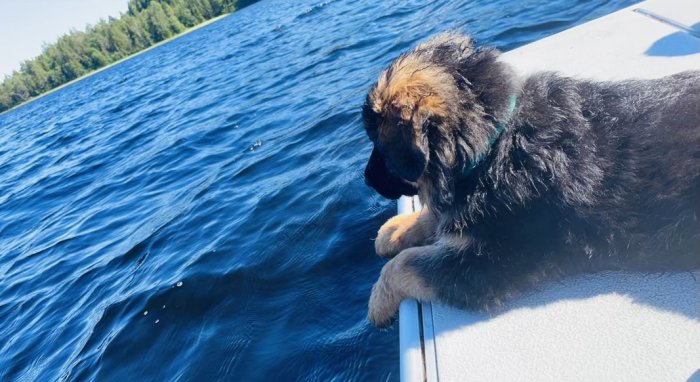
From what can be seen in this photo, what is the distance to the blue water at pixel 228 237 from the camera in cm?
472

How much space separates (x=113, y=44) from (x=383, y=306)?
119 m

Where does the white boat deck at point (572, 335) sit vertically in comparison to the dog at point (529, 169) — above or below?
below

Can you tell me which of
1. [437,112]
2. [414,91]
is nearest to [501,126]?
[437,112]

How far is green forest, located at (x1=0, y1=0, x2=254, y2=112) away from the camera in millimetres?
99312

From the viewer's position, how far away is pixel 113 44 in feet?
338

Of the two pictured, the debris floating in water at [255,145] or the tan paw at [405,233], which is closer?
the tan paw at [405,233]

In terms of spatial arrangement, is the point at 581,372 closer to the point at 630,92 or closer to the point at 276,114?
the point at 630,92

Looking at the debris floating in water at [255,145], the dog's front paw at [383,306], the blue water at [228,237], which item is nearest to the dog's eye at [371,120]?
the dog's front paw at [383,306]

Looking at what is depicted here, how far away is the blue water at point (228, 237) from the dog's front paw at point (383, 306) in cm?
24

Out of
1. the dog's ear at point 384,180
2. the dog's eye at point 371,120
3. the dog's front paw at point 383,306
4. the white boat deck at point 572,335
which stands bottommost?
the dog's front paw at point 383,306

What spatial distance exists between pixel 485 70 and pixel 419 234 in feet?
4.88

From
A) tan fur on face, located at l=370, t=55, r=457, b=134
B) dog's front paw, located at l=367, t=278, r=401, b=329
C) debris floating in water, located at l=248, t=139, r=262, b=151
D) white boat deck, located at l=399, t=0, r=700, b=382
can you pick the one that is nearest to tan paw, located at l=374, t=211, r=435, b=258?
dog's front paw, located at l=367, t=278, r=401, b=329

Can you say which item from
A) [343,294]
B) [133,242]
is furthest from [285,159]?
[343,294]

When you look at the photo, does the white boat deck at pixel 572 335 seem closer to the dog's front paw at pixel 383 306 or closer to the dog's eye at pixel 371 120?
the dog's front paw at pixel 383 306
